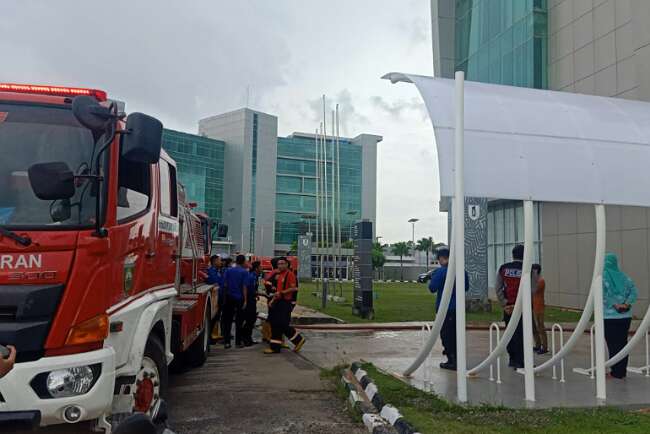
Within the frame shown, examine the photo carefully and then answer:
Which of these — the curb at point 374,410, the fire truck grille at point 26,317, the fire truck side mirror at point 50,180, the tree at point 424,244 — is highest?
the tree at point 424,244

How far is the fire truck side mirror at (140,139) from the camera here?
3.96m

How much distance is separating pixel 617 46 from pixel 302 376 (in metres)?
17.4

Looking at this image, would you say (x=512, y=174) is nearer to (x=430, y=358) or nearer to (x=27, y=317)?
(x=430, y=358)

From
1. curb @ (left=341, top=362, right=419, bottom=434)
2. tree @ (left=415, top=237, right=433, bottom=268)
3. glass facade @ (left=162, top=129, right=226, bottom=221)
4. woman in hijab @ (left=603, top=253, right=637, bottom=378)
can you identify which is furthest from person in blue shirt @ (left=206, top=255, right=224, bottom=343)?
tree @ (left=415, top=237, right=433, bottom=268)

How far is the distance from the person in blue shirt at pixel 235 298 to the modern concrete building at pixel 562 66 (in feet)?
35.4

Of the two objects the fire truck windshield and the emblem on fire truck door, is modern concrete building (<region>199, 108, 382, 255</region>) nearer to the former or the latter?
the emblem on fire truck door

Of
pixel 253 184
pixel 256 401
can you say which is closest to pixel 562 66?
pixel 256 401

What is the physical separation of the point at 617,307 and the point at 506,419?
311 centimetres

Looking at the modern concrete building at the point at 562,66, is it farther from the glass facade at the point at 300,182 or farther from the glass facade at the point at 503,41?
the glass facade at the point at 300,182

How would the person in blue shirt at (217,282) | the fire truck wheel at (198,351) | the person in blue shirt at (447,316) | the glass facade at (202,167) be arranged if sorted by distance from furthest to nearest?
the glass facade at (202,167), the person in blue shirt at (217,282), the fire truck wheel at (198,351), the person in blue shirt at (447,316)

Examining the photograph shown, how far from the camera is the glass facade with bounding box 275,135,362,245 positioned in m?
85.3

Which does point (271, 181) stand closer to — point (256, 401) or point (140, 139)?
point (256, 401)

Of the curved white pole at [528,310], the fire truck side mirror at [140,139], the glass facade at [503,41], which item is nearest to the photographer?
the fire truck side mirror at [140,139]

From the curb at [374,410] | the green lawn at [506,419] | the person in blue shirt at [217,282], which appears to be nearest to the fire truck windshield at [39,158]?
the curb at [374,410]
